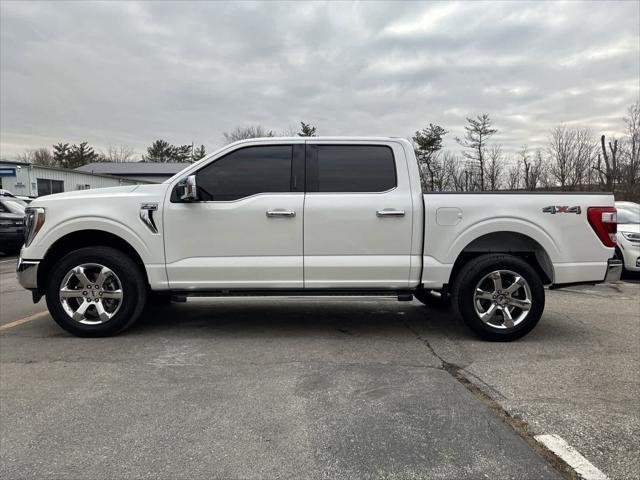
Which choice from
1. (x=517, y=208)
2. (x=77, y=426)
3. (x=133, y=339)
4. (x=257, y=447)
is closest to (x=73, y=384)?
(x=77, y=426)

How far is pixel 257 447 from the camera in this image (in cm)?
282

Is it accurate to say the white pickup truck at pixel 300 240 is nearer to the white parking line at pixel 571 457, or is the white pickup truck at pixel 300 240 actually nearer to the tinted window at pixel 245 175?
the tinted window at pixel 245 175

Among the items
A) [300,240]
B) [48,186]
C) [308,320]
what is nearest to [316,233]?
[300,240]

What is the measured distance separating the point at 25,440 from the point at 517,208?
14.9ft

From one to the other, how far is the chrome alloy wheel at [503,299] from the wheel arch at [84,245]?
3463 millimetres

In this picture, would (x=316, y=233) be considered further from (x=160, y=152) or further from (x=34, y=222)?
(x=160, y=152)

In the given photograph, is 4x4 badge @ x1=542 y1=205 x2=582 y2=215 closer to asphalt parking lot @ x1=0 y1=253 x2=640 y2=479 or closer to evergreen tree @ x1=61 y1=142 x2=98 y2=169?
asphalt parking lot @ x1=0 y1=253 x2=640 y2=479

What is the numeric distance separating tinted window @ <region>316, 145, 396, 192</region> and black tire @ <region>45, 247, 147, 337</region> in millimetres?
2095

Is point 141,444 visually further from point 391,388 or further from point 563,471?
point 563,471

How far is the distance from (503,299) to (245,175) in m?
2.92

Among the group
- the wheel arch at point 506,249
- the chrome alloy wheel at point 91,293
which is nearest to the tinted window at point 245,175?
the chrome alloy wheel at point 91,293

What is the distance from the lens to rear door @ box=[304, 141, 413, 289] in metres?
4.90

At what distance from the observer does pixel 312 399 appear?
351cm

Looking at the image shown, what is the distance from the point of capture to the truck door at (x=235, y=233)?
16.1 feet
